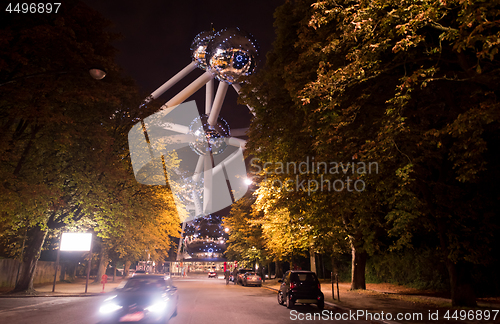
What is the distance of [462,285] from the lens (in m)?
12.5

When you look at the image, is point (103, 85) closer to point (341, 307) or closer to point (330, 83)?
point (330, 83)

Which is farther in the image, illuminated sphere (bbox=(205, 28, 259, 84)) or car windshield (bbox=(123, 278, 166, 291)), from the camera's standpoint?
illuminated sphere (bbox=(205, 28, 259, 84))

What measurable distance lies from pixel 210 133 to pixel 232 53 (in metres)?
14.5

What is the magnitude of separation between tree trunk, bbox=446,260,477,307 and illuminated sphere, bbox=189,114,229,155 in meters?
20.5

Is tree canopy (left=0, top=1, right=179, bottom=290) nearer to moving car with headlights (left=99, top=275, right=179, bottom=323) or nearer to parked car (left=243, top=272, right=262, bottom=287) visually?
moving car with headlights (left=99, top=275, right=179, bottom=323)

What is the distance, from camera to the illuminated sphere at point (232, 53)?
15078 millimetres

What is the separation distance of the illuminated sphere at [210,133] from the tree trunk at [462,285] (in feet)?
67.4

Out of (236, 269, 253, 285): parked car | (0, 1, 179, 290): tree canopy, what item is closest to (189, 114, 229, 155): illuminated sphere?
(0, 1, 179, 290): tree canopy

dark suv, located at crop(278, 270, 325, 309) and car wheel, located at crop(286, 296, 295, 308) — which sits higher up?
dark suv, located at crop(278, 270, 325, 309)

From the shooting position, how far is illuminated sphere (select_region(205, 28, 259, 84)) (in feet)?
49.5

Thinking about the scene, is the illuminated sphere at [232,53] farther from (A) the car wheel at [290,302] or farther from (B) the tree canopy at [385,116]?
(A) the car wheel at [290,302]

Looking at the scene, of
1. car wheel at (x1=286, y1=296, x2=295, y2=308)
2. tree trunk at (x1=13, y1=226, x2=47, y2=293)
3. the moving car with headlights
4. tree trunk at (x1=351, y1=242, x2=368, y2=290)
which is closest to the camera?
the moving car with headlights

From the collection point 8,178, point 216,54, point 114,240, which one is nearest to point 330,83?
point 216,54

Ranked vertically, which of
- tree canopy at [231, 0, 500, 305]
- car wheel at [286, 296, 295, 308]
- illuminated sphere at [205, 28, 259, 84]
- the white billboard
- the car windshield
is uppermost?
illuminated sphere at [205, 28, 259, 84]
